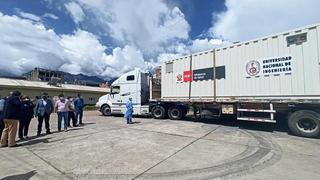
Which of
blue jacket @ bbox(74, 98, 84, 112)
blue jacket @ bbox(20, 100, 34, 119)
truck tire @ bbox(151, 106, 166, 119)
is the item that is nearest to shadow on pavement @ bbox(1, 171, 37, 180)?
blue jacket @ bbox(20, 100, 34, 119)

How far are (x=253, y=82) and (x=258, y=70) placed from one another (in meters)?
0.61

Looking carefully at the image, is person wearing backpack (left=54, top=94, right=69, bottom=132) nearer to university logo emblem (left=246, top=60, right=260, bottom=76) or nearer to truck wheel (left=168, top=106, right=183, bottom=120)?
truck wheel (left=168, top=106, right=183, bottom=120)

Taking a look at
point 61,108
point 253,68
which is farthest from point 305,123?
point 61,108

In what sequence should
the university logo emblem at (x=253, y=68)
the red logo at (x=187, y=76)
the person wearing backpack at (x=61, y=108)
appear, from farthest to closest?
the red logo at (x=187, y=76) < the person wearing backpack at (x=61, y=108) < the university logo emblem at (x=253, y=68)

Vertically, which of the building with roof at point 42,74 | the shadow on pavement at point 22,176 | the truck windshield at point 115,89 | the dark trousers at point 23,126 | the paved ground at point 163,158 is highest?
the building with roof at point 42,74

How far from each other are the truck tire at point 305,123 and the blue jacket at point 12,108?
10404 millimetres

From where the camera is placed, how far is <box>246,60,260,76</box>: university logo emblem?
409 inches

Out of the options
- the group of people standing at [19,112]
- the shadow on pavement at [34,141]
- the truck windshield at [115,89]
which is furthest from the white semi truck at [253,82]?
the shadow on pavement at [34,141]

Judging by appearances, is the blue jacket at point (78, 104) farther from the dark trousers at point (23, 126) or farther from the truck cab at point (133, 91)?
the truck cab at point (133, 91)

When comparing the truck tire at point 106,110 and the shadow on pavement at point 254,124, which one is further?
the truck tire at point 106,110

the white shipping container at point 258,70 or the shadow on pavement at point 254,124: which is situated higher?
the white shipping container at point 258,70

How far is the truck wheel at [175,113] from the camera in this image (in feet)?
49.1

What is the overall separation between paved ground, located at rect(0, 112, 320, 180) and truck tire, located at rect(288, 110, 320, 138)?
0.46 m

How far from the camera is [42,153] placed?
670 centimetres
